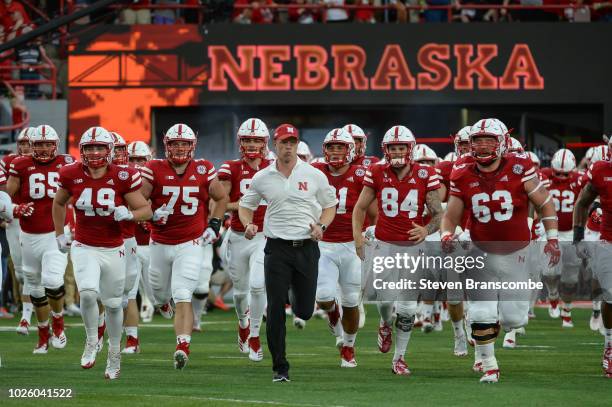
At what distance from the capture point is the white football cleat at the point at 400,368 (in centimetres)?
1234

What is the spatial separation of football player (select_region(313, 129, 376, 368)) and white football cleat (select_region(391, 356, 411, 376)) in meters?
0.69

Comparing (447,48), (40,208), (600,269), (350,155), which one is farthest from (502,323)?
(447,48)

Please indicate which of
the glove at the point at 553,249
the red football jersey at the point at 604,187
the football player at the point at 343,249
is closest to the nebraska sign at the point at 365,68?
the football player at the point at 343,249

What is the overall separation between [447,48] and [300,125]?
3084mm

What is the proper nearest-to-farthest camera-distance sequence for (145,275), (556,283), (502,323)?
(502,323), (145,275), (556,283)

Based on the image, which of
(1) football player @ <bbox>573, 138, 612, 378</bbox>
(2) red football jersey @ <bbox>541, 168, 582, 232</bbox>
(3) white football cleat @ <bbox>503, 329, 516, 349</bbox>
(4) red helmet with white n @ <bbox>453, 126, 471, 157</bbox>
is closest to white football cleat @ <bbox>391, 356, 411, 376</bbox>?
(1) football player @ <bbox>573, 138, 612, 378</bbox>

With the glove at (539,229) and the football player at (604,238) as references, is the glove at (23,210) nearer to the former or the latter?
the football player at (604,238)

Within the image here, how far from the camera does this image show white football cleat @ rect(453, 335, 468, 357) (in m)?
14.3

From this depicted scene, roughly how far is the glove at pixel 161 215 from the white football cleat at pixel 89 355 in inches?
48.3

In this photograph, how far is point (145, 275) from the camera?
17.0 meters

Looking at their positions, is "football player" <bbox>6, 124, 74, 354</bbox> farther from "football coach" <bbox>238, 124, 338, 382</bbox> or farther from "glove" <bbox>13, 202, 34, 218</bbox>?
"football coach" <bbox>238, 124, 338, 382</bbox>

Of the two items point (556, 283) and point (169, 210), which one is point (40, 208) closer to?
point (169, 210)

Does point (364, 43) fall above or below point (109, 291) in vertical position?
above

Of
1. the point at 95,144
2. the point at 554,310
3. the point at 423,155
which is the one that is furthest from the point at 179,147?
the point at 554,310
